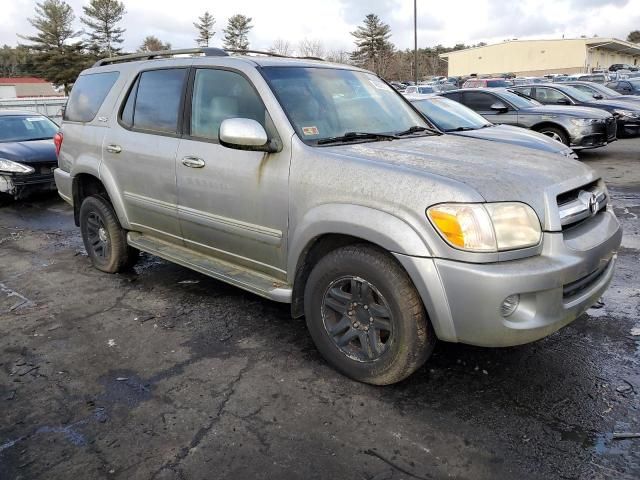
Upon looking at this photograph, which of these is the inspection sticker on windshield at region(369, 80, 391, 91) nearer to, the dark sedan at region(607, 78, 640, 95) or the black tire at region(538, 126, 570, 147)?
the black tire at region(538, 126, 570, 147)

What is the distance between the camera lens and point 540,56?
250 ft

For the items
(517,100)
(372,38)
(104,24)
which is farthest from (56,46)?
(517,100)

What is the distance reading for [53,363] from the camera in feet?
11.4

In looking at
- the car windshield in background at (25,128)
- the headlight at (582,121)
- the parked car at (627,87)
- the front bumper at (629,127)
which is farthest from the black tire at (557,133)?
the parked car at (627,87)

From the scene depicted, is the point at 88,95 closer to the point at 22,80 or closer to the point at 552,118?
the point at 552,118

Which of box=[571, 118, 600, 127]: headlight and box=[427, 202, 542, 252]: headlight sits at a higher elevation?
box=[571, 118, 600, 127]: headlight

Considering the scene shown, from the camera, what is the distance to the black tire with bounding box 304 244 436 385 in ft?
9.11

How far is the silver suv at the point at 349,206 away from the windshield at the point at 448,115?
12.6ft

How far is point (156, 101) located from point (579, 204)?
3.14m

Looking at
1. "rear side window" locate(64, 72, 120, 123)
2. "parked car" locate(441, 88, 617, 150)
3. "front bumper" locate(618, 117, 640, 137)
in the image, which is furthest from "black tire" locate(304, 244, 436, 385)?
"front bumper" locate(618, 117, 640, 137)

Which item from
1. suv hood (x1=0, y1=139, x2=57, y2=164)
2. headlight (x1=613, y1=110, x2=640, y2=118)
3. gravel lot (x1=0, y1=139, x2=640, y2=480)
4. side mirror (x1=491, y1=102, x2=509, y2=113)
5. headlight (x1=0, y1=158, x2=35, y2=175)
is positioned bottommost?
gravel lot (x1=0, y1=139, x2=640, y2=480)

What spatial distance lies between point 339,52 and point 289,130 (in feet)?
185

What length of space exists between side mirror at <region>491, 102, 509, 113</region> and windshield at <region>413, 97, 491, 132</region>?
2.40 meters

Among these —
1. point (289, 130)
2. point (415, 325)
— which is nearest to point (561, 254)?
point (415, 325)
